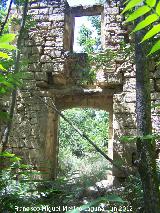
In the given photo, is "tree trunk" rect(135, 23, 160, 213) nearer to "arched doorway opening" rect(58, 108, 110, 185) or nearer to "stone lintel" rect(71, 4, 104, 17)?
"stone lintel" rect(71, 4, 104, 17)

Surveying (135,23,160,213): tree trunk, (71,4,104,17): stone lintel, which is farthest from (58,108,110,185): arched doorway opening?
(135,23,160,213): tree trunk

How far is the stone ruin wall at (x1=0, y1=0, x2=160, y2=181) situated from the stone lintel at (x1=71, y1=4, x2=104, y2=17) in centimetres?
2

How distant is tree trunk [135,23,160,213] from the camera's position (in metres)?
2.02

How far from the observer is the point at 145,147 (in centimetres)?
219

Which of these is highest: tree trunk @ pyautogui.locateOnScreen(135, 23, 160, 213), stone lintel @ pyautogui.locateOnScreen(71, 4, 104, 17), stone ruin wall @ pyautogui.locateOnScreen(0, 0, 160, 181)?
stone lintel @ pyautogui.locateOnScreen(71, 4, 104, 17)

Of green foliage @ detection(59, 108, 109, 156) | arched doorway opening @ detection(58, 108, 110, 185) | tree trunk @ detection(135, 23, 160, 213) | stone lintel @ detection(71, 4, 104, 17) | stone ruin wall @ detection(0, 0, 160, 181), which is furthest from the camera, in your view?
green foliage @ detection(59, 108, 109, 156)

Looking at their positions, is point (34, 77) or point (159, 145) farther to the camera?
point (34, 77)

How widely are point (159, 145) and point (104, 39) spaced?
2.70m

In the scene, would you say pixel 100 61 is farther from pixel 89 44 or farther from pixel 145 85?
pixel 89 44

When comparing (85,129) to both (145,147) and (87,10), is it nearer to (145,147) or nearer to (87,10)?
(87,10)

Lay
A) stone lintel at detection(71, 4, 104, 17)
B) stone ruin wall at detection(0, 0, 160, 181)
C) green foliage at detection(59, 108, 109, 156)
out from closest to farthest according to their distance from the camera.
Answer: stone ruin wall at detection(0, 0, 160, 181) < stone lintel at detection(71, 4, 104, 17) < green foliage at detection(59, 108, 109, 156)

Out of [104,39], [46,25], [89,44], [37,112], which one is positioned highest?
[89,44]

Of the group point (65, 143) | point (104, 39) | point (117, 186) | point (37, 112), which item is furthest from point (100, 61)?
point (65, 143)

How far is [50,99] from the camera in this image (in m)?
6.18
